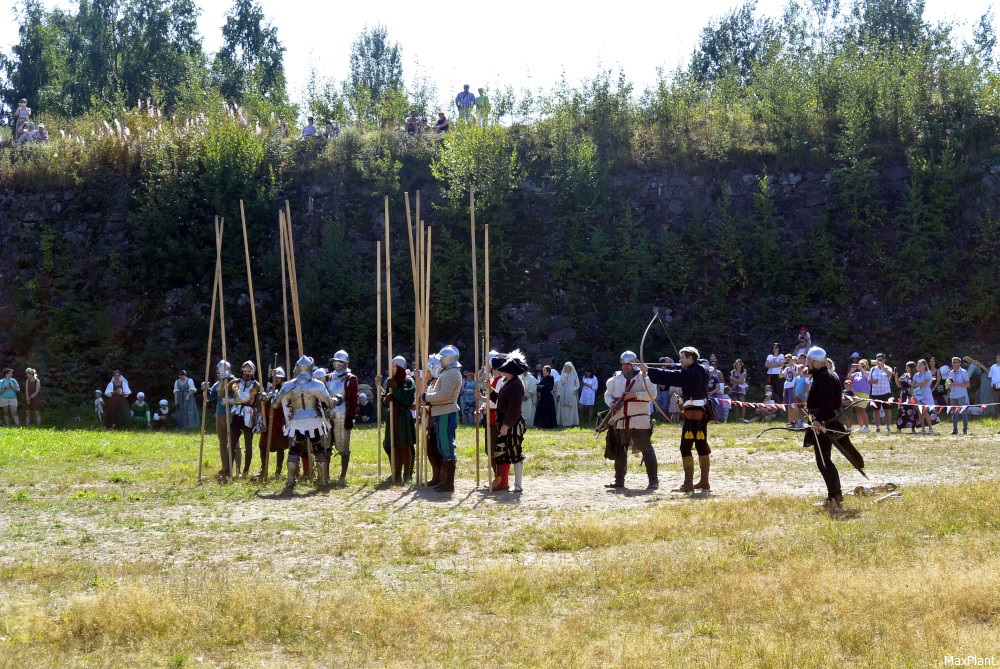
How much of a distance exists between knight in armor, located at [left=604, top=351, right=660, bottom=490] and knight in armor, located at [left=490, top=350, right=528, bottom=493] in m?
1.20

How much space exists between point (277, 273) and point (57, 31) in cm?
3303

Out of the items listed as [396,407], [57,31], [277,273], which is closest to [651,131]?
[277,273]

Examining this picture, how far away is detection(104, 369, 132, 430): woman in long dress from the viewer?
92.1 feet

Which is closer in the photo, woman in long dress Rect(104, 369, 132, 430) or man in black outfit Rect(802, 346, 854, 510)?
man in black outfit Rect(802, 346, 854, 510)

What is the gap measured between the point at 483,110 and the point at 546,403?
12.0 meters

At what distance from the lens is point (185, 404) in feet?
94.9

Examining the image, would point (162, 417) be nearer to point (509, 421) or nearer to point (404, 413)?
point (404, 413)

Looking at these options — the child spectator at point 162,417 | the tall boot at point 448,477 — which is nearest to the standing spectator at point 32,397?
the child spectator at point 162,417

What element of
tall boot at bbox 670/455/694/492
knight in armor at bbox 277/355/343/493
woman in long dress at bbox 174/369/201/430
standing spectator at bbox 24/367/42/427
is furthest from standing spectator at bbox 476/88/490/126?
tall boot at bbox 670/455/694/492

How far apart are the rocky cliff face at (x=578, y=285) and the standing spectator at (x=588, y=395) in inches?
76.0

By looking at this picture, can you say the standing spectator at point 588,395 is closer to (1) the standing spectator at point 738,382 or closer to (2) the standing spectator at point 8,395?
(1) the standing spectator at point 738,382

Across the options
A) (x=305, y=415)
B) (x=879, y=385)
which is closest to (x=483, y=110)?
(x=879, y=385)

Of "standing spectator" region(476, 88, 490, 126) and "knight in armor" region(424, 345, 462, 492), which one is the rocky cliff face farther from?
"knight in armor" region(424, 345, 462, 492)

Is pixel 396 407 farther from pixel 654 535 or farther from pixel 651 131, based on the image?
pixel 651 131
